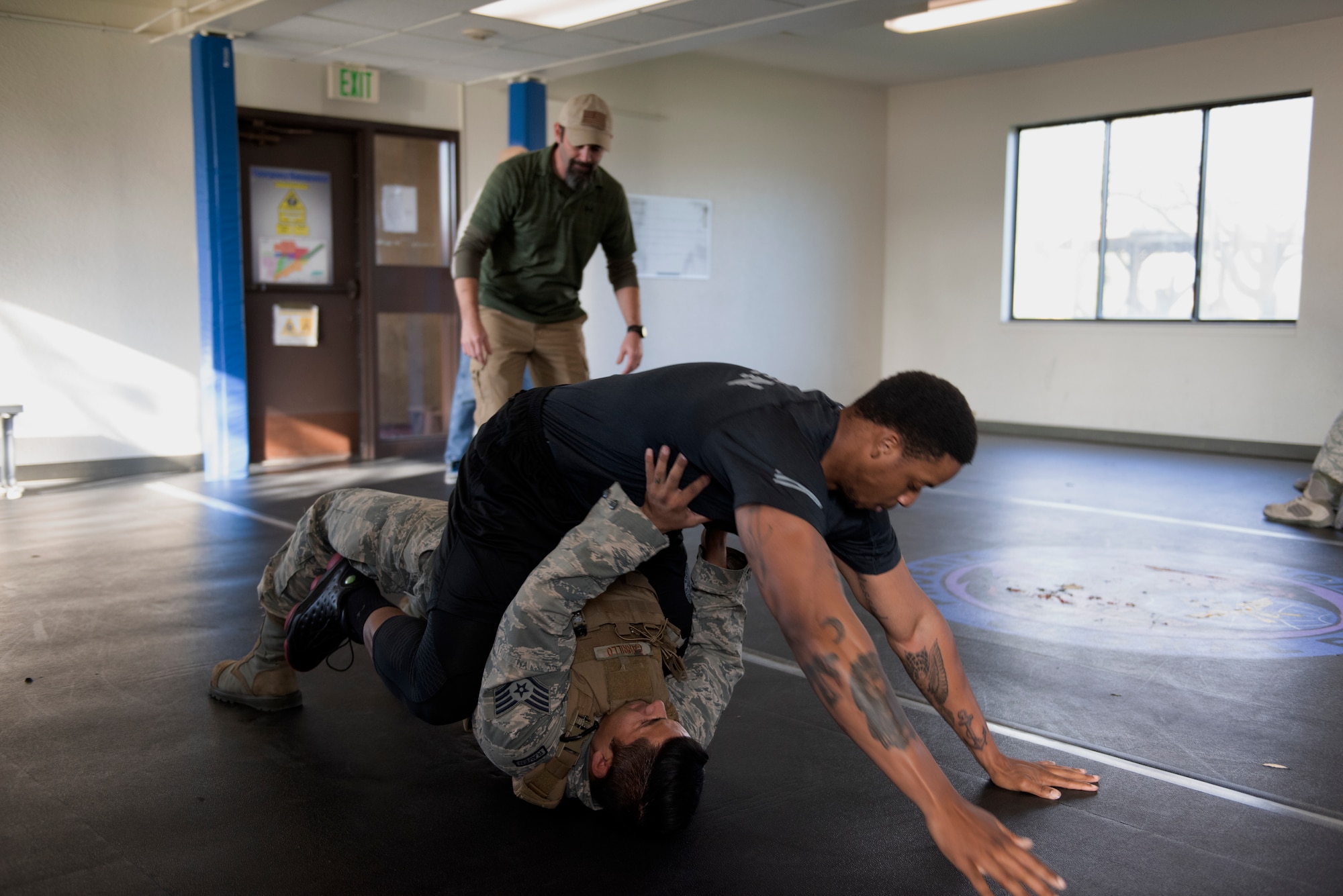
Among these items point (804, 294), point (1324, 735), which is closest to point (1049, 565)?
point (1324, 735)

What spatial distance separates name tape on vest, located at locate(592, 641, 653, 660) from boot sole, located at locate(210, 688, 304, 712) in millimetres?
904

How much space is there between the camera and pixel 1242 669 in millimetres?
2902

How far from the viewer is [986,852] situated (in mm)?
1421

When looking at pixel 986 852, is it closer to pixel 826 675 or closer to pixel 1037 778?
pixel 826 675

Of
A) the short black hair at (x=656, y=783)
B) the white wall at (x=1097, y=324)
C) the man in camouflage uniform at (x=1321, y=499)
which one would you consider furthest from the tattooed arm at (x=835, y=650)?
the white wall at (x=1097, y=324)

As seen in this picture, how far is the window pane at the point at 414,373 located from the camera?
284 inches

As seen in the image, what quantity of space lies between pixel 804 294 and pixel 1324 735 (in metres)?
7.25

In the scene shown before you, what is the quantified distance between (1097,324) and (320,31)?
19.4 feet

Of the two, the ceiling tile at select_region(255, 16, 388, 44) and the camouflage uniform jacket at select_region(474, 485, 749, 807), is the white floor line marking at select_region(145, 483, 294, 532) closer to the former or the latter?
the ceiling tile at select_region(255, 16, 388, 44)

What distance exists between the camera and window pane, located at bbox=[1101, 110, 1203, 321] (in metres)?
8.08

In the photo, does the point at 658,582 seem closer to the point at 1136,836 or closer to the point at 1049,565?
the point at 1136,836

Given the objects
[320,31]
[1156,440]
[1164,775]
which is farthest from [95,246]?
[1156,440]

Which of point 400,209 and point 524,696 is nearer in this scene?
point 524,696

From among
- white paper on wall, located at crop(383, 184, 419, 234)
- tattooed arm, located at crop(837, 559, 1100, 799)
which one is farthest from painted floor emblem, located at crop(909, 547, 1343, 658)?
white paper on wall, located at crop(383, 184, 419, 234)
